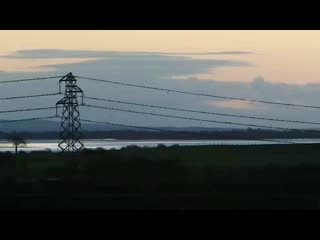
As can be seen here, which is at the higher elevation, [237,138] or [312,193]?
[237,138]

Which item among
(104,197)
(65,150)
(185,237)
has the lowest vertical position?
(185,237)

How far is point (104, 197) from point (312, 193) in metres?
0.81

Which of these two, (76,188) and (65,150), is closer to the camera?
(76,188)

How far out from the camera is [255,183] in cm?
320

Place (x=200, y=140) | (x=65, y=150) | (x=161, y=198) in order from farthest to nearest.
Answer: (x=200, y=140) < (x=65, y=150) < (x=161, y=198)

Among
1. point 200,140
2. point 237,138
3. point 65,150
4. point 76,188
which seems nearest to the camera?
point 76,188

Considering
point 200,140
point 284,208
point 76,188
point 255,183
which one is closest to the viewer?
point 284,208

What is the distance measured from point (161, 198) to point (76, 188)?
631mm
